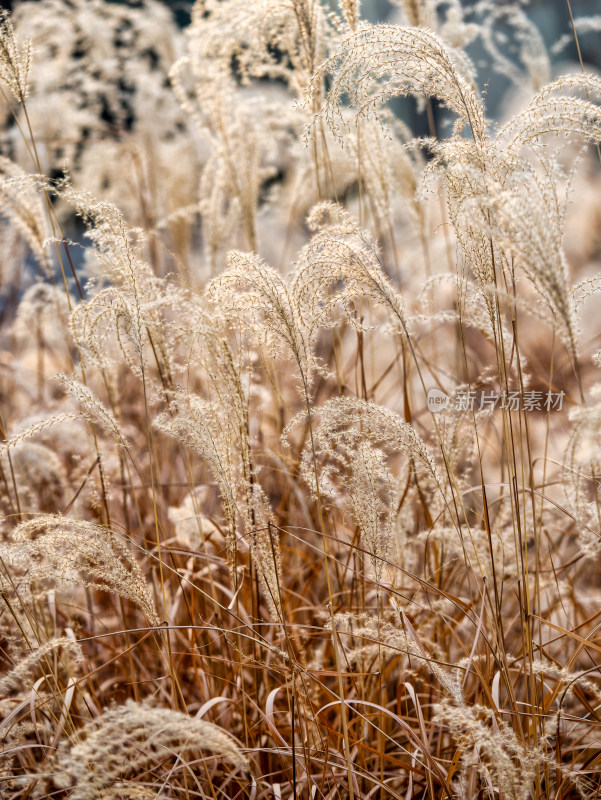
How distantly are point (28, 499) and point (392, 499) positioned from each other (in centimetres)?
127

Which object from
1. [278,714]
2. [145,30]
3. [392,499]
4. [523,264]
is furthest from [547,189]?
[145,30]

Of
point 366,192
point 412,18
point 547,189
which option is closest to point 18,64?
point 366,192

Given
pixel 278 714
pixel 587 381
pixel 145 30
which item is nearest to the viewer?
pixel 278 714

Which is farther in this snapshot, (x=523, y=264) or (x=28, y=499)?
(x=28, y=499)

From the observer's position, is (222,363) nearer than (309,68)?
Yes

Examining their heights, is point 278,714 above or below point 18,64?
below

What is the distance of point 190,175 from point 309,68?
248 centimetres

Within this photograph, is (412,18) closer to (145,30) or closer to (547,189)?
(547,189)

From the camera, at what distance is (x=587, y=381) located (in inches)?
147

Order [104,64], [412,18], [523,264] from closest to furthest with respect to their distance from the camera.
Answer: [523,264], [412,18], [104,64]

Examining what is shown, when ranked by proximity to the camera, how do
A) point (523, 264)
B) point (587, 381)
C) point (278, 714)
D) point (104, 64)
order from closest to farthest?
point (523, 264)
point (278, 714)
point (104, 64)
point (587, 381)

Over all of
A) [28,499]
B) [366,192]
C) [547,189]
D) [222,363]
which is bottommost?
[28,499]

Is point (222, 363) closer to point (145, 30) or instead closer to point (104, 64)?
point (104, 64)

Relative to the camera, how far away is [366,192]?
177cm
